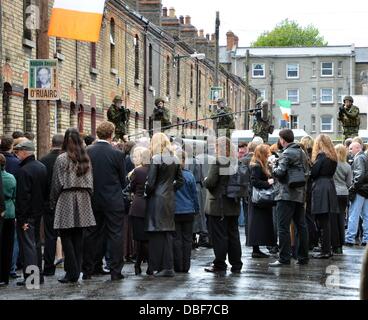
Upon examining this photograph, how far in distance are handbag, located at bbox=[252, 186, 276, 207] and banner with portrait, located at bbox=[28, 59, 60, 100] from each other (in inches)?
145

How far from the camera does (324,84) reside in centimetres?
9069

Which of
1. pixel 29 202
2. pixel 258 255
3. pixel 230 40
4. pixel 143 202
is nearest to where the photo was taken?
pixel 29 202

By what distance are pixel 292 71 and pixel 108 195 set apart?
266 ft

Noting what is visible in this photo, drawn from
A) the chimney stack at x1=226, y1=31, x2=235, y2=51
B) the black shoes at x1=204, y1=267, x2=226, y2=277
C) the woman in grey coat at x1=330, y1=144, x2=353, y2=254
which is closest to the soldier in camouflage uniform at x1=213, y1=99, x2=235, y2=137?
the woman in grey coat at x1=330, y1=144, x2=353, y2=254

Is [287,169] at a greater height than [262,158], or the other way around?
[262,158]

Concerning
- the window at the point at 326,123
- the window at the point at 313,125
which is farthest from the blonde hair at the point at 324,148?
the window at the point at 326,123

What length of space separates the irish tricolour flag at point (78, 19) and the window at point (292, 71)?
7673 centimetres

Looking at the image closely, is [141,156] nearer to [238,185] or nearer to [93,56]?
[238,185]

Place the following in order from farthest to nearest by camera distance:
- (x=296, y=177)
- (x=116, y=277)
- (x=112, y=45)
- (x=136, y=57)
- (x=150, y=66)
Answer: (x=150, y=66) < (x=136, y=57) < (x=112, y=45) < (x=296, y=177) < (x=116, y=277)

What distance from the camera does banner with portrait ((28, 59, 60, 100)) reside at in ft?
49.9

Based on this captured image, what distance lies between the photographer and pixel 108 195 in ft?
39.5

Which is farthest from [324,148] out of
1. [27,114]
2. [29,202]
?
[27,114]

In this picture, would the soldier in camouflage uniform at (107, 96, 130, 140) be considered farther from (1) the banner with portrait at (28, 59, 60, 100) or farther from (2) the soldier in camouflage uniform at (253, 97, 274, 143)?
(1) the banner with portrait at (28, 59, 60, 100)
